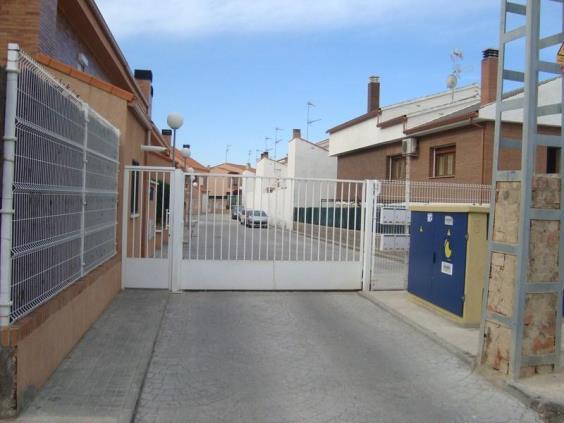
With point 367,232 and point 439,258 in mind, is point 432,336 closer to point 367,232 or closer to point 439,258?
point 439,258

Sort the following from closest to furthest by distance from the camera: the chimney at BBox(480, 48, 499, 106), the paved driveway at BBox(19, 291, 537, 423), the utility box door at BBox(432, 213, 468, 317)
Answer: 1. the paved driveway at BBox(19, 291, 537, 423)
2. the utility box door at BBox(432, 213, 468, 317)
3. the chimney at BBox(480, 48, 499, 106)

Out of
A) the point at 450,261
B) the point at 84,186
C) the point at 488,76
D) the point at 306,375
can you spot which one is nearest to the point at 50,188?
the point at 84,186

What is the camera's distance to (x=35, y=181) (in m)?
4.39

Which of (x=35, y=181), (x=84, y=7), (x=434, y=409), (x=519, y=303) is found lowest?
(x=434, y=409)

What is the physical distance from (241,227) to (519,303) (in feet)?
24.0

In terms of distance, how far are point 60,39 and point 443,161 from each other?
647 inches

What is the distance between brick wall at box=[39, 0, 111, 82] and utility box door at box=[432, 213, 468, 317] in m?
6.32

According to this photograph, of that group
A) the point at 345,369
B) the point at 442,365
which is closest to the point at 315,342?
the point at 345,369

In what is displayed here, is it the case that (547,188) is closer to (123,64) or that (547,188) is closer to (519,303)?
(519,303)

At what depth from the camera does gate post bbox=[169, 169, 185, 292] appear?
9430 millimetres

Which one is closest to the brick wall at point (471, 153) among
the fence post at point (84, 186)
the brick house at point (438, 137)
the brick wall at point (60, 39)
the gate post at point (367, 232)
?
the brick house at point (438, 137)

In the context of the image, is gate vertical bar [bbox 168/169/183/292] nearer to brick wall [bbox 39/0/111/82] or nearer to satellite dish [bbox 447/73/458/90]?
brick wall [bbox 39/0/111/82]

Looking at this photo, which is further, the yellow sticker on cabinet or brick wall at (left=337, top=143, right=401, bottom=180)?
brick wall at (left=337, top=143, right=401, bottom=180)

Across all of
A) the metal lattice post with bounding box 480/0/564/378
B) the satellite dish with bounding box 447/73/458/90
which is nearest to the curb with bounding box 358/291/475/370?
the metal lattice post with bounding box 480/0/564/378
